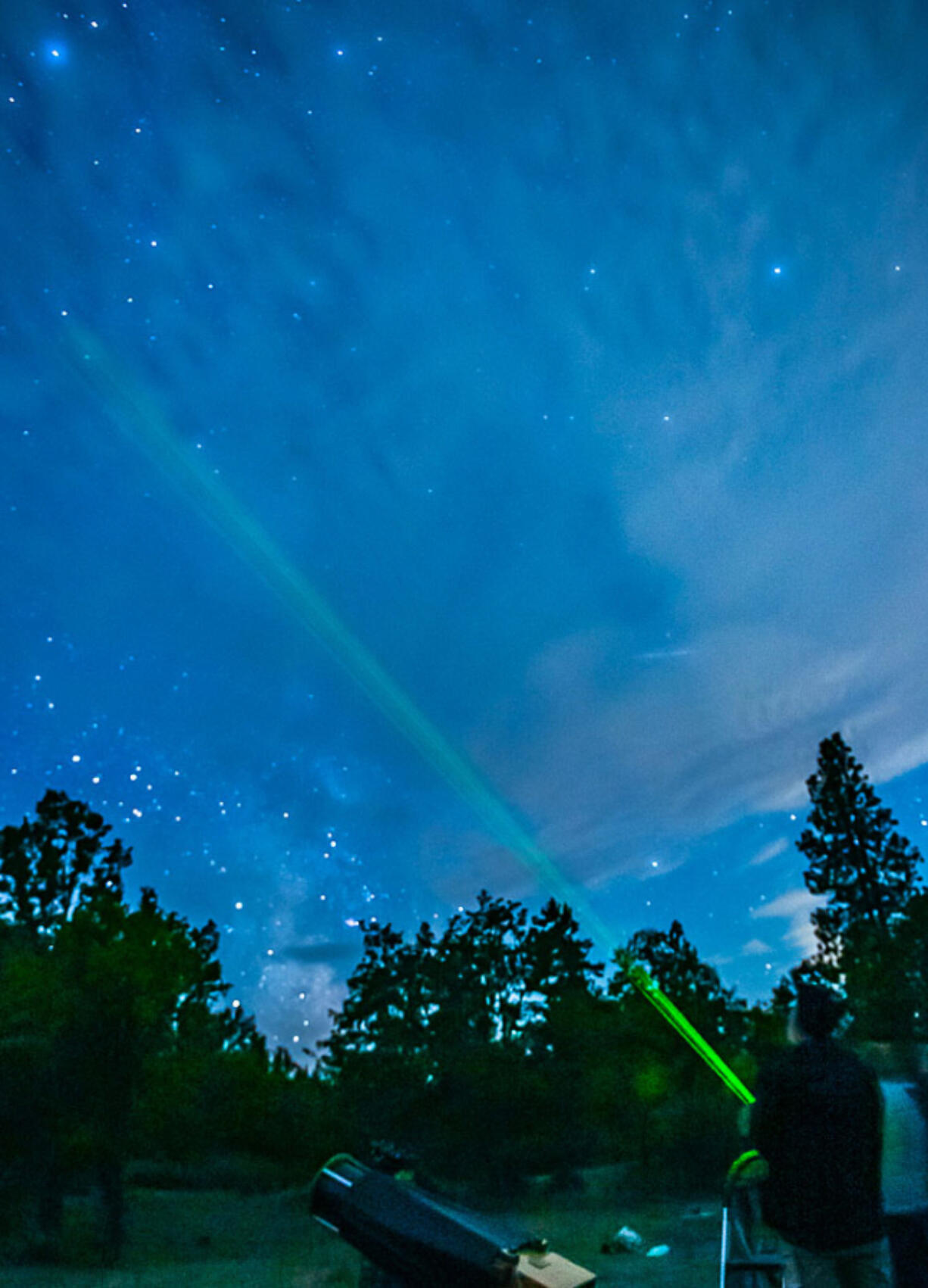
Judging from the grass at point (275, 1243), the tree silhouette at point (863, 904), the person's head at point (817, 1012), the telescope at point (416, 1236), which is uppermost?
the tree silhouette at point (863, 904)

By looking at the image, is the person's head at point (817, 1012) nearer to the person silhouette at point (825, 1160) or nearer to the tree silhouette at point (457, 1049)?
the person silhouette at point (825, 1160)

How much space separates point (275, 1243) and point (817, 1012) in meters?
30.7

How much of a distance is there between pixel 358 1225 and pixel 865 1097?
2.27 metres

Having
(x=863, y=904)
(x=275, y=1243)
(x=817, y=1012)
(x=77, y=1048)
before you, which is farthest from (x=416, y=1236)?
(x=863, y=904)

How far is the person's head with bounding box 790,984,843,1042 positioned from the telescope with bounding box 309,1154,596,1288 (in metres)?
1.44

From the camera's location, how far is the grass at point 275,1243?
18.8 meters

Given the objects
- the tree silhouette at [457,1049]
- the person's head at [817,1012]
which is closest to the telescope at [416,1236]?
the person's head at [817,1012]

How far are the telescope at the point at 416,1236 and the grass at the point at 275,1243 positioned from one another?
571 inches

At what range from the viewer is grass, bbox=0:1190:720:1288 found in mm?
18828

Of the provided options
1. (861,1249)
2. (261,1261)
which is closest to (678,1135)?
(261,1261)

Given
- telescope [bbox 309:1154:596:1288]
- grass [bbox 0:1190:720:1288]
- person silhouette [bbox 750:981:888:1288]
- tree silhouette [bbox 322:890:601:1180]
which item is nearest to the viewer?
telescope [bbox 309:1154:596:1288]

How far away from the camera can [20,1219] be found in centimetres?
2488

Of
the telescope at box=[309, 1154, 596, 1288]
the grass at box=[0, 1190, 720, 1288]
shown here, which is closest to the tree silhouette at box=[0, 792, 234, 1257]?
the grass at box=[0, 1190, 720, 1288]

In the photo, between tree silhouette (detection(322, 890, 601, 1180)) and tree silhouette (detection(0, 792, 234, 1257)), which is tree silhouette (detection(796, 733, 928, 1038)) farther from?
tree silhouette (detection(0, 792, 234, 1257))
